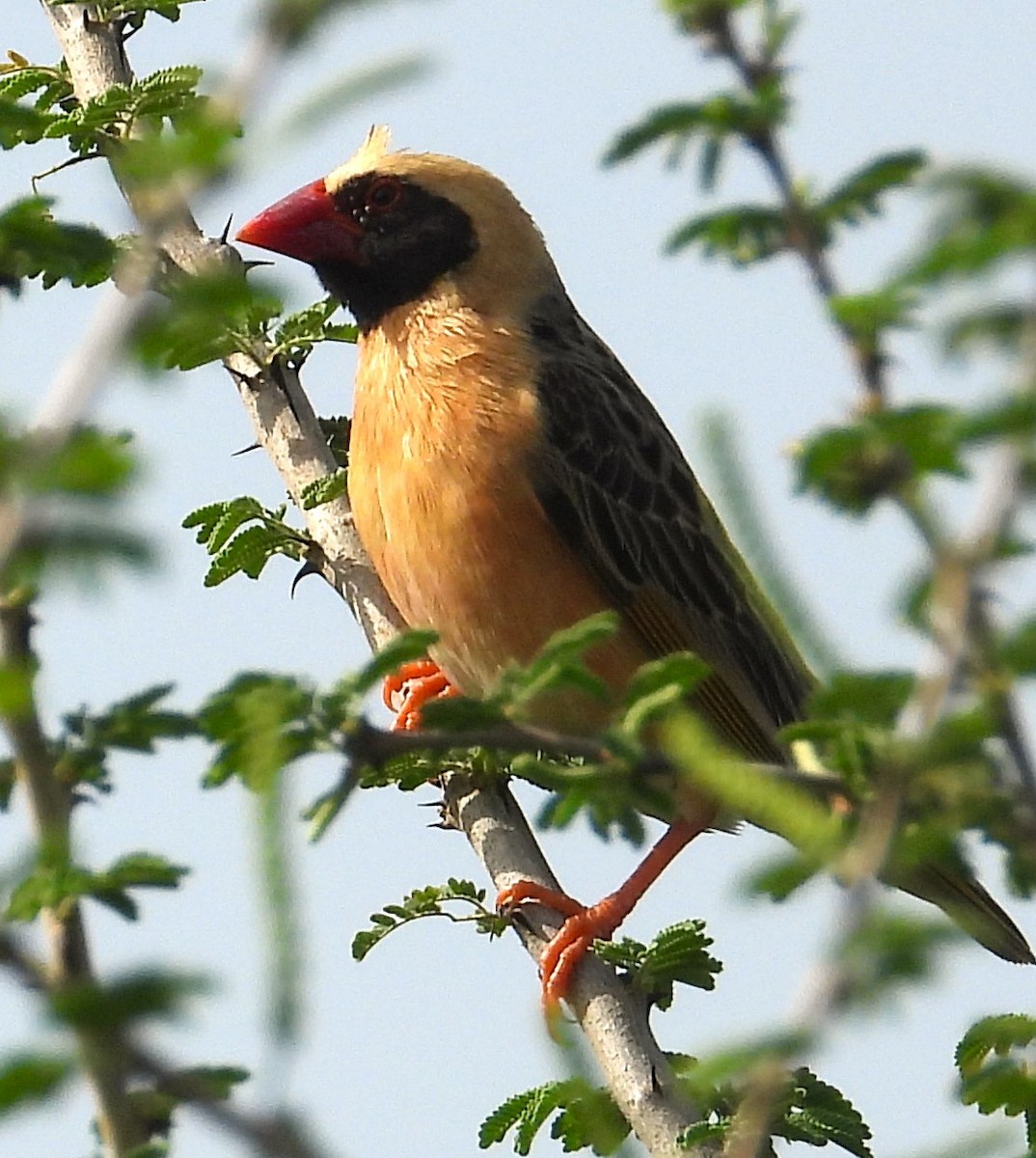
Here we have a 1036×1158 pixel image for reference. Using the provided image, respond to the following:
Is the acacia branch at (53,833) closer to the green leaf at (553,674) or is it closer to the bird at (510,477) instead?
the green leaf at (553,674)

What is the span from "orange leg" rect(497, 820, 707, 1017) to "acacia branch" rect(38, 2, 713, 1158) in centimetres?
4

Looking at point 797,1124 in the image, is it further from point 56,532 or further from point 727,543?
point 727,543

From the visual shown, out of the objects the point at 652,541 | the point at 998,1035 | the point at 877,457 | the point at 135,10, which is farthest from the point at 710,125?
the point at 652,541

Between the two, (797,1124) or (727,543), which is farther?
(727,543)

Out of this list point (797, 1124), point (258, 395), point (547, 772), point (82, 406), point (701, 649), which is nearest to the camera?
point (82, 406)

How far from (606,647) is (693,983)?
1354 millimetres

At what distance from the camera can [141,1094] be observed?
2.06 m

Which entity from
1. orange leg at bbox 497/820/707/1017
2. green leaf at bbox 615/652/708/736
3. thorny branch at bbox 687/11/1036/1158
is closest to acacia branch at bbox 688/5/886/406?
thorny branch at bbox 687/11/1036/1158

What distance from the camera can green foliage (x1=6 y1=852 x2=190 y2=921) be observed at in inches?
76.8

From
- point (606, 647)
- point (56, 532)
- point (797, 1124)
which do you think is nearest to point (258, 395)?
point (606, 647)

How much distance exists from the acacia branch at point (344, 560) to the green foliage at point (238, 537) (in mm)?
192

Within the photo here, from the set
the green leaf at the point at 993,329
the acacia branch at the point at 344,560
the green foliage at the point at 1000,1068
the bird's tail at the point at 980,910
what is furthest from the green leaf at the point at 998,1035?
the bird's tail at the point at 980,910

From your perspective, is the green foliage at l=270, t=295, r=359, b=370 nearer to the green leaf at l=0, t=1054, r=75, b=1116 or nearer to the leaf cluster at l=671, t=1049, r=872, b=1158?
the leaf cluster at l=671, t=1049, r=872, b=1158

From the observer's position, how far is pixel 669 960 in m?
4.39
